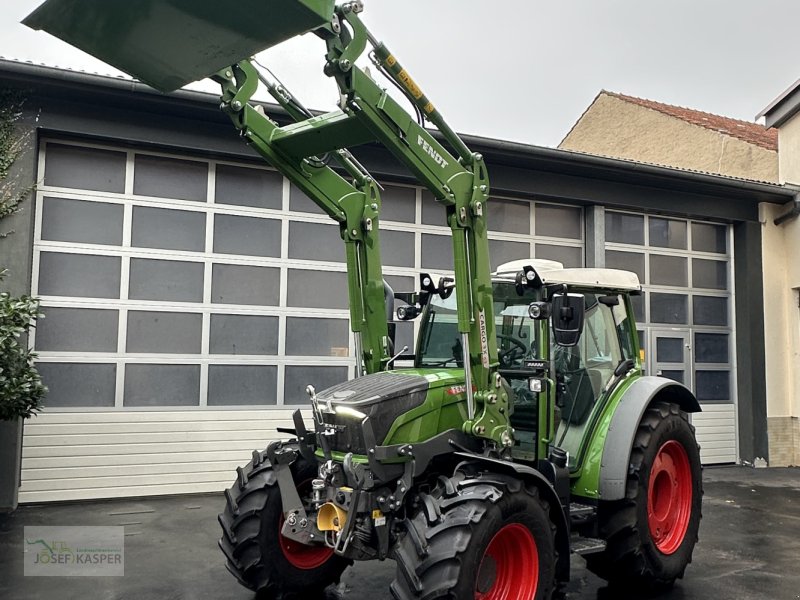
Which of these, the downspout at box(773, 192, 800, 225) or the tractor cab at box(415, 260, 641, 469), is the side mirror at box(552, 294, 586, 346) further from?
the downspout at box(773, 192, 800, 225)

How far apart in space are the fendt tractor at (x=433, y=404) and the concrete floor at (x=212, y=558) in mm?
356

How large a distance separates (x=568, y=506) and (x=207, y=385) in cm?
486

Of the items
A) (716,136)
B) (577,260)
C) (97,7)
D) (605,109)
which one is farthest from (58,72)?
(605,109)

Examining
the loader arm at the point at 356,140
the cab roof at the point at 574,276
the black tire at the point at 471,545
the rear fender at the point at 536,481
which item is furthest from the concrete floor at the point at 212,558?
the cab roof at the point at 574,276

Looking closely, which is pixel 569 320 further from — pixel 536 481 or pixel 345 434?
pixel 345 434

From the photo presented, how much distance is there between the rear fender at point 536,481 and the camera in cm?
367

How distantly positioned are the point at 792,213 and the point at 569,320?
8.77m

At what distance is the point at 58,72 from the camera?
7.00 m

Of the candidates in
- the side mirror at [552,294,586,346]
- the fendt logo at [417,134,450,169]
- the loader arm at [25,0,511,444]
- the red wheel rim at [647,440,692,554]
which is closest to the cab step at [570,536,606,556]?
the red wheel rim at [647,440,692,554]

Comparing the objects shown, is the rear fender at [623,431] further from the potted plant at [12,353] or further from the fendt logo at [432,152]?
the potted plant at [12,353]

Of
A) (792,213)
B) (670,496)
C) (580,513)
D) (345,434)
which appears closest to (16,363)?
(345,434)

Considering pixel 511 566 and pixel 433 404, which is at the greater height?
pixel 433 404

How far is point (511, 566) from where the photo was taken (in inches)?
148

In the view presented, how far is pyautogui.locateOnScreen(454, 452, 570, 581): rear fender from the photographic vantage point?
3666 millimetres
